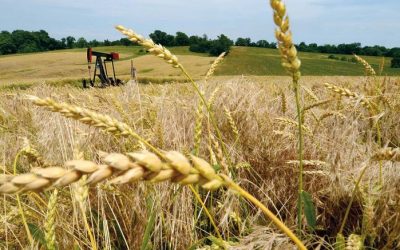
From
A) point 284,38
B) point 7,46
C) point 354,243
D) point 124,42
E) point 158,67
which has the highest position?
point 124,42

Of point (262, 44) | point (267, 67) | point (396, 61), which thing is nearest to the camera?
point (267, 67)

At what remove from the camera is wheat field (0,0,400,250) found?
1.07ft

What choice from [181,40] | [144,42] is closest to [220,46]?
[181,40]

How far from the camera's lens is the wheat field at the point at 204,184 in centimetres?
33

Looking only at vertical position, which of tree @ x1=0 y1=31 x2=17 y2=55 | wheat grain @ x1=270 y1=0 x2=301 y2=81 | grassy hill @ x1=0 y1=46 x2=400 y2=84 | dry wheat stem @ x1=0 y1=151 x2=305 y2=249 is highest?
tree @ x1=0 y1=31 x2=17 y2=55

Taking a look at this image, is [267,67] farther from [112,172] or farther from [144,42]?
[112,172]

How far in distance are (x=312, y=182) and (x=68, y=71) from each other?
41.6 m

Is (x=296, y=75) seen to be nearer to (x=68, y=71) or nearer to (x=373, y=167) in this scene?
(x=373, y=167)

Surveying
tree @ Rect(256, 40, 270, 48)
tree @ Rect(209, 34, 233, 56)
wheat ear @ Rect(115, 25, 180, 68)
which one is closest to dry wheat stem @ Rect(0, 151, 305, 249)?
wheat ear @ Rect(115, 25, 180, 68)

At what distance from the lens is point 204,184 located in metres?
0.32

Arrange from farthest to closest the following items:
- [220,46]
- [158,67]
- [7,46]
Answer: [7,46], [220,46], [158,67]

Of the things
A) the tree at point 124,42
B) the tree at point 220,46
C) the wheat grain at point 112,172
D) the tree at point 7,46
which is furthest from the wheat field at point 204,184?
the tree at point 7,46

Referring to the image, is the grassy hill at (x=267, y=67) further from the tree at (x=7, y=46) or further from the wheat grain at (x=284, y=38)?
the tree at (x=7, y=46)

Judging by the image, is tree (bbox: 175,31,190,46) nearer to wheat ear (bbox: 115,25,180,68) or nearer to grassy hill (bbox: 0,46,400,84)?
grassy hill (bbox: 0,46,400,84)
